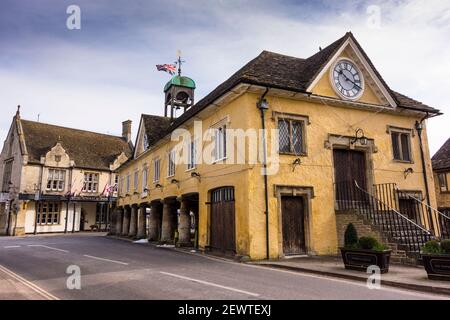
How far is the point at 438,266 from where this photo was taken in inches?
335

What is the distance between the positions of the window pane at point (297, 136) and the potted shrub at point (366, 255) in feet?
17.3

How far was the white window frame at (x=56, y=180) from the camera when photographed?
39656 mm

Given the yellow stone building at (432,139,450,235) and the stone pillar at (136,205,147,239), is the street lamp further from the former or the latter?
the stone pillar at (136,205,147,239)

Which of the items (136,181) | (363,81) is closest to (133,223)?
(136,181)

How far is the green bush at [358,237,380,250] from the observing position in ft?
32.7

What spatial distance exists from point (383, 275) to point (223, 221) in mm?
7173

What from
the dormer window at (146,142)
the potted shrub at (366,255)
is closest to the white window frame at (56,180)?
the dormer window at (146,142)

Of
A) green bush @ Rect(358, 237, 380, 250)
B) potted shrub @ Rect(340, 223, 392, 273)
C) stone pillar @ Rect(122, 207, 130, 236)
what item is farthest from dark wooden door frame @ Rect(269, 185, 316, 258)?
stone pillar @ Rect(122, 207, 130, 236)

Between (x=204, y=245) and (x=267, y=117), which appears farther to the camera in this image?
(x=204, y=245)

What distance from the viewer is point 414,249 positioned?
1138 cm

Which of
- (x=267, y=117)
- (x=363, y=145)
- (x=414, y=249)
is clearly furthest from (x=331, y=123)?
(x=414, y=249)

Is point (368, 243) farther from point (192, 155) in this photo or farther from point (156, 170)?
point (156, 170)
